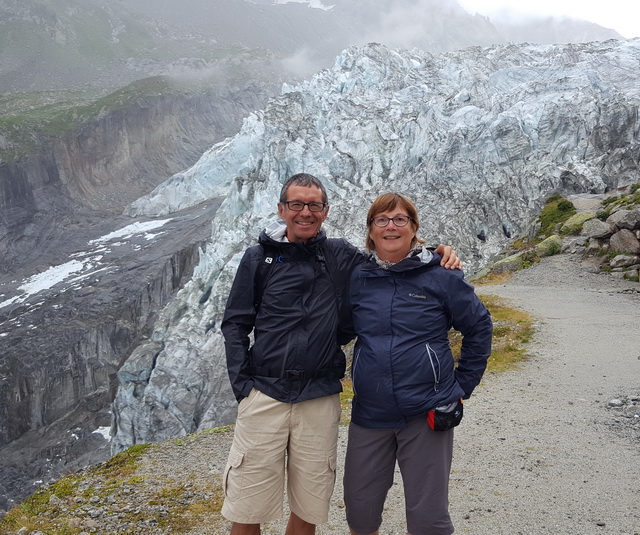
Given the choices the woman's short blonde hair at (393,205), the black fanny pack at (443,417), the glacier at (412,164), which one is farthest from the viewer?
the glacier at (412,164)

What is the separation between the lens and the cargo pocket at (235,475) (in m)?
3.20

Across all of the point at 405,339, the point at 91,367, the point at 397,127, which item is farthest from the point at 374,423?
the point at 91,367

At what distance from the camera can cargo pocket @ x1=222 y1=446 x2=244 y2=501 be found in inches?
126

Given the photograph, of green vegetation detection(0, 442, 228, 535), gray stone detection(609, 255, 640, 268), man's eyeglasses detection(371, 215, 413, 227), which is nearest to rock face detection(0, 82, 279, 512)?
green vegetation detection(0, 442, 228, 535)

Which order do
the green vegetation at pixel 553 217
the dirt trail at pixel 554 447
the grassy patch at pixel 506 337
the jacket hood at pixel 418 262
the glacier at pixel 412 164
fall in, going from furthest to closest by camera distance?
the glacier at pixel 412 164 < the green vegetation at pixel 553 217 < the grassy patch at pixel 506 337 < the dirt trail at pixel 554 447 < the jacket hood at pixel 418 262

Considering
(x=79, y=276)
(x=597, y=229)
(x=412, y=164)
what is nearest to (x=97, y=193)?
(x=79, y=276)

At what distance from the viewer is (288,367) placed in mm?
3191

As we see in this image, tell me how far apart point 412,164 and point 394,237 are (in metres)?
35.4

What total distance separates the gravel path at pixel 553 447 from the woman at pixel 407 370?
6.14 ft

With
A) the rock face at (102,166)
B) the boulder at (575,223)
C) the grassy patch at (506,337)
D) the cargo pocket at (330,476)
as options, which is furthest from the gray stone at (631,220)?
the rock face at (102,166)

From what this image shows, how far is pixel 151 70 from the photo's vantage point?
188m

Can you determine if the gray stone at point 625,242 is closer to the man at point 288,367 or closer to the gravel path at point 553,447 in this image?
the gravel path at point 553,447

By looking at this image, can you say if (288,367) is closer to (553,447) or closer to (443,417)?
(443,417)

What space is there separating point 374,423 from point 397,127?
38656 millimetres
